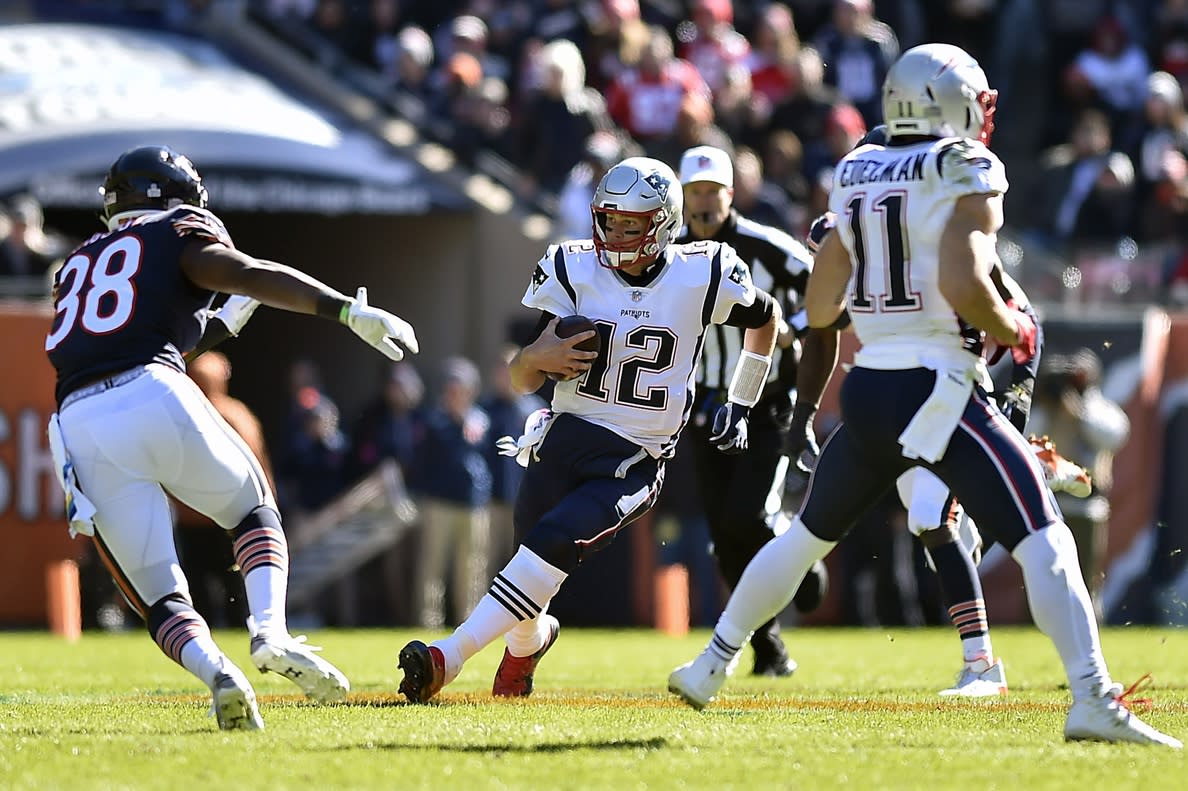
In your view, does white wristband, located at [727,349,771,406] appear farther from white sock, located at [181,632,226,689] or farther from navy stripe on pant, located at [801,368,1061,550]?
white sock, located at [181,632,226,689]

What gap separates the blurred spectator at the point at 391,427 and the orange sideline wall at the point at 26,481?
7.86 feet

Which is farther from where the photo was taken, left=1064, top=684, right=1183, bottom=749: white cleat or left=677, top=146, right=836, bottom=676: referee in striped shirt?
left=677, top=146, right=836, bottom=676: referee in striped shirt

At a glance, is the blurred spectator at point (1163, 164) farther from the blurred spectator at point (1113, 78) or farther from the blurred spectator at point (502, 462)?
the blurred spectator at point (502, 462)

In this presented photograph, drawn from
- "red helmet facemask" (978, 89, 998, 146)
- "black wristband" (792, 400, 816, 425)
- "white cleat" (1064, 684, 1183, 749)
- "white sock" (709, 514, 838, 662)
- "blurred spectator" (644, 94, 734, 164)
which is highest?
"blurred spectator" (644, 94, 734, 164)

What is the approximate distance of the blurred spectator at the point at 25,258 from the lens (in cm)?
1336

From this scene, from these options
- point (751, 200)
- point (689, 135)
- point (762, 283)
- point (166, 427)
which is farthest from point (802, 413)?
point (689, 135)

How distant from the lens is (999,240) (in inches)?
552

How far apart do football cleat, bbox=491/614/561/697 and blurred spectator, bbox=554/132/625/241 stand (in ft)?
22.6

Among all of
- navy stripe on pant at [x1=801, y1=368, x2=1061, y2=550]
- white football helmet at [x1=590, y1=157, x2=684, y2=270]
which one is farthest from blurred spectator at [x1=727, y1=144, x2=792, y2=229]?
navy stripe on pant at [x1=801, y1=368, x2=1061, y2=550]

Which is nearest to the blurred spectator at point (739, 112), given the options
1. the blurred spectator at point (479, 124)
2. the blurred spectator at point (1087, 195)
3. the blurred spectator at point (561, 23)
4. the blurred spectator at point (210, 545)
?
the blurred spectator at point (561, 23)

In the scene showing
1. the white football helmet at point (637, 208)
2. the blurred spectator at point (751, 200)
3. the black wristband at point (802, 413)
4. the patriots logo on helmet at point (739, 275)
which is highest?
the blurred spectator at point (751, 200)

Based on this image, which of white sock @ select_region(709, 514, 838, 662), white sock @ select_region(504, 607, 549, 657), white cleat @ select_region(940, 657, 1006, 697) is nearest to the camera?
white sock @ select_region(709, 514, 838, 662)

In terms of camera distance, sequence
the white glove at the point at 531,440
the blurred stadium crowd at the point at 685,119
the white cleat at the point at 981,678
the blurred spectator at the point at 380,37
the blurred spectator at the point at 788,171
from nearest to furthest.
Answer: the white glove at the point at 531,440
the white cleat at the point at 981,678
the blurred stadium crowd at the point at 685,119
the blurred spectator at the point at 788,171
the blurred spectator at the point at 380,37

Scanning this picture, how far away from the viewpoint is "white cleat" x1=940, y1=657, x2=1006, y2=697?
24.2 ft
